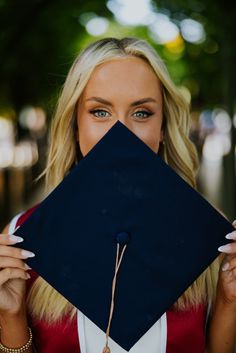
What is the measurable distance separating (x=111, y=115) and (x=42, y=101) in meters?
10.5

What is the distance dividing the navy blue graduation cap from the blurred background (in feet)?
3.65

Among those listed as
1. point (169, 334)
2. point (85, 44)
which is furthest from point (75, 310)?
point (85, 44)

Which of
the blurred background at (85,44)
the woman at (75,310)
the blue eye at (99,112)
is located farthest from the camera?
the blurred background at (85,44)

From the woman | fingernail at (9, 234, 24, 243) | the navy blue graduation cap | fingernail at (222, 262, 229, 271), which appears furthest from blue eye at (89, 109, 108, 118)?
fingernail at (222, 262, 229, 271)

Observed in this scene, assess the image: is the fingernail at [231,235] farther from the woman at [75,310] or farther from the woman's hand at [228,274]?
the woman at [75,310]

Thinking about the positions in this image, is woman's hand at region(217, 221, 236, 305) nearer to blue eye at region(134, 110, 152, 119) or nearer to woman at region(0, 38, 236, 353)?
woman at region(0, 38, 236, 353)

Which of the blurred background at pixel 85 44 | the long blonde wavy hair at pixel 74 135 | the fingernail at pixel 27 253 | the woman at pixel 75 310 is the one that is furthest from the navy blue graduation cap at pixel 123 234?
the blurred background at pixel 85 44

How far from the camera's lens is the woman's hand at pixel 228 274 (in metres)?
1.75

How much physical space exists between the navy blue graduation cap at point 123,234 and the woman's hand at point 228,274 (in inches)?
1.2

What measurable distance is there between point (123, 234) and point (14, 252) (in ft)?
1.08

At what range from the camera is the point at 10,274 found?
1747mm

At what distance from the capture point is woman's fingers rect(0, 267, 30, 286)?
1.74 m

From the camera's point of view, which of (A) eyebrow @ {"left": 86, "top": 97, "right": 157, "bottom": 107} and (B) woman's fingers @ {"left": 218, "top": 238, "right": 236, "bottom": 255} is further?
(A) eyebrow @ {"left": 86, "top": 97, "right": 157, "bottom": 107}

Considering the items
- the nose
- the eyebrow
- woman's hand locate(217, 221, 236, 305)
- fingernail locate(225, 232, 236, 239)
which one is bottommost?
woman's hand locate(217, 221, 236, 305)
